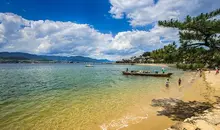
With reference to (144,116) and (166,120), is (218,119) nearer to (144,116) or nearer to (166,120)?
(166,120)

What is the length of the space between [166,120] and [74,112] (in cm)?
710

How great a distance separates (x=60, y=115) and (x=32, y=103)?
17.1 feet

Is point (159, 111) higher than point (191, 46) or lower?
lower

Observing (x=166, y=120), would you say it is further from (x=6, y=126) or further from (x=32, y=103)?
(x=32, y=103)

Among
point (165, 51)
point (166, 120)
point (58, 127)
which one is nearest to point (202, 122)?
point (166, 120)

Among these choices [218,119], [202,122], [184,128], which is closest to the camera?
[184,128]

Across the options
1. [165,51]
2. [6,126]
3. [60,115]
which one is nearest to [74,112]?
[60,115]

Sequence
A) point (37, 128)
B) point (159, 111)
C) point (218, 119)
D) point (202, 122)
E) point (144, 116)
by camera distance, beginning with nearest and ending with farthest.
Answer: point (202, 122)
point (218, 119)
point (37, 128)
point (144, 116)
point (159, 111)

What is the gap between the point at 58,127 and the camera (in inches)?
384

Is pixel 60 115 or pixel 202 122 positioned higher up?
pixel 202 122

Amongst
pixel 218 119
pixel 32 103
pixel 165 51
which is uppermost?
pixel 165 51

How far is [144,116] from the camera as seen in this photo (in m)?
11.6

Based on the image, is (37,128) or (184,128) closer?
(184,128)

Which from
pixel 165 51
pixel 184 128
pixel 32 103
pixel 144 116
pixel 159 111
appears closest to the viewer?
pixel 184 128
